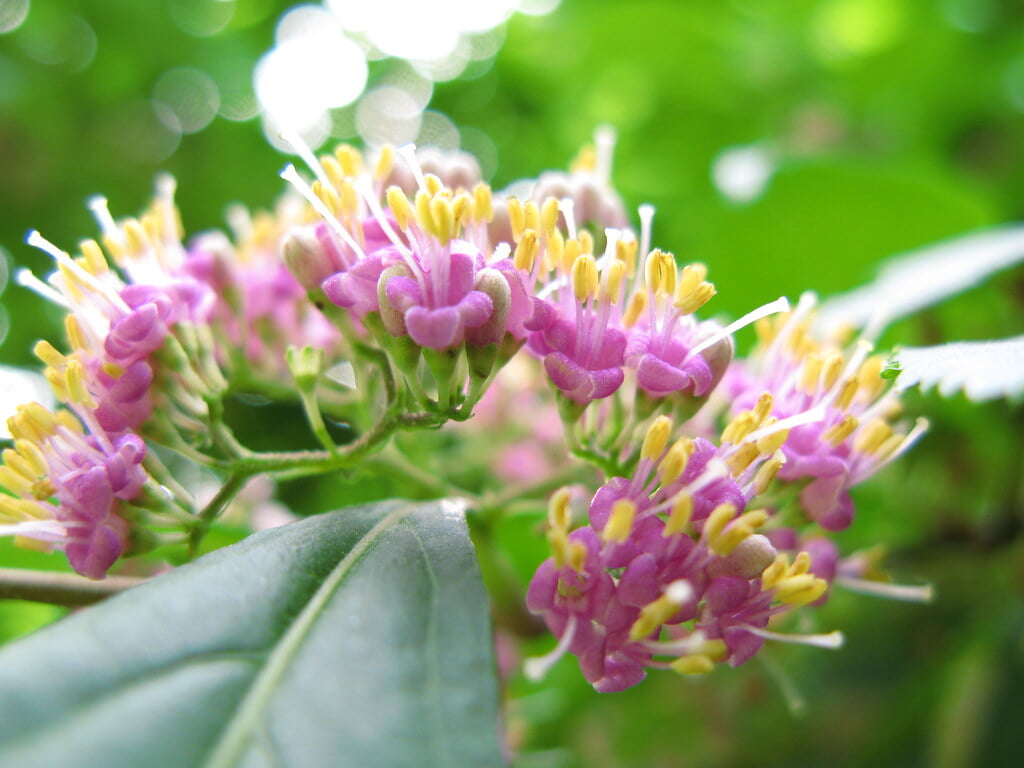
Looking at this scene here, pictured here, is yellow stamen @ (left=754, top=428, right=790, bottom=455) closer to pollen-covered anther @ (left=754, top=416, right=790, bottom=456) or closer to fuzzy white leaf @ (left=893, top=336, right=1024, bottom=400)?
pollen-covered anther @ (left=754, top=416, right=790, bottom=456)

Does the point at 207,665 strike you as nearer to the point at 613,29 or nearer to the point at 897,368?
the point at 897,368

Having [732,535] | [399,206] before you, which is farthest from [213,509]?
[732,535]

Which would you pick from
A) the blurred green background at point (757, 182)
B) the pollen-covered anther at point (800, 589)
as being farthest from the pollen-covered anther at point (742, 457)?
the blurred green background at point (757, 182)

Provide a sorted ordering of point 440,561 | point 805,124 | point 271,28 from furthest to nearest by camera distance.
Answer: point 271,28, point 805,124, point 440,561

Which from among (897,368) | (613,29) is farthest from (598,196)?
(613,29)

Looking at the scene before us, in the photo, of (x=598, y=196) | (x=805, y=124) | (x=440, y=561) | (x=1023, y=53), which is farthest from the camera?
(x=805, y=124)

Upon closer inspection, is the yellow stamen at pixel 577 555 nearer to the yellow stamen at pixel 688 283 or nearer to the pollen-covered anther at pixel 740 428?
the pollen-covered anther at pixel 740 428
